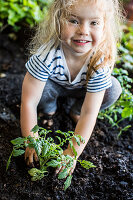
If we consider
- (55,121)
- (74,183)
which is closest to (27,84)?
(55,121)

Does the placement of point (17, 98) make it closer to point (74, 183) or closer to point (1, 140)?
point (1, 140)

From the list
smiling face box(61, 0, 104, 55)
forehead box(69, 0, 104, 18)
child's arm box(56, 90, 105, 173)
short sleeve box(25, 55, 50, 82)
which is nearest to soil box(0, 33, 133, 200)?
child's arm box(56, 90, 105, 173)

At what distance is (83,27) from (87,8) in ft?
0.32

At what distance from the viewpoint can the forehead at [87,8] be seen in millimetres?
1225

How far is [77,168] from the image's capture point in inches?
61.8

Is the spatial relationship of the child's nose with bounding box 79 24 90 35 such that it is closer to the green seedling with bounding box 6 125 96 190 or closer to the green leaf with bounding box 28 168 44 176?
the green seedling with bounding box 6 125 96 190

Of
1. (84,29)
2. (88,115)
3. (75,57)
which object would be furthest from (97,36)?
(88,115)

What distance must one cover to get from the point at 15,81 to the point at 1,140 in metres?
0.85

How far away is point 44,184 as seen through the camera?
1.39m

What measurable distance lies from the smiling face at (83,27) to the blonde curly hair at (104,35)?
48mm

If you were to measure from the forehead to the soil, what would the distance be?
0.94m

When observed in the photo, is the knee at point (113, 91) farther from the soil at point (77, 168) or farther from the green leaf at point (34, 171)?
the green leaf at point (34, 171)

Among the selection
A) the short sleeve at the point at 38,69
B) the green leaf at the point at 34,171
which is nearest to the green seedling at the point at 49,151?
the green leaf at the point at 34,171

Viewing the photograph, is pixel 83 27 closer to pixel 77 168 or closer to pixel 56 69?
pixel 56 69
